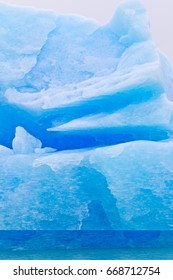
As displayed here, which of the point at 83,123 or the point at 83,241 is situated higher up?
the point at 83,123

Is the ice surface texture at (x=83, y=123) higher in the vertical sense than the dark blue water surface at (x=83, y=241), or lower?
higher

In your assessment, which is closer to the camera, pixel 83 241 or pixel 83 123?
pixel 83 241

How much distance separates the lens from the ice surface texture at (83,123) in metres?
6.27

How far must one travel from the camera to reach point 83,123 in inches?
263

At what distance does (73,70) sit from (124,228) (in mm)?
2251

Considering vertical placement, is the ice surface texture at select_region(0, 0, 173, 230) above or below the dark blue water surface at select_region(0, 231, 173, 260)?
above

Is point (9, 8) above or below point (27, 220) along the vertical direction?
above

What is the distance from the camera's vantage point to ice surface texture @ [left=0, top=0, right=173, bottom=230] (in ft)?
20.6

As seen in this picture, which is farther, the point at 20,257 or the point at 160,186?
the point at 160,186
